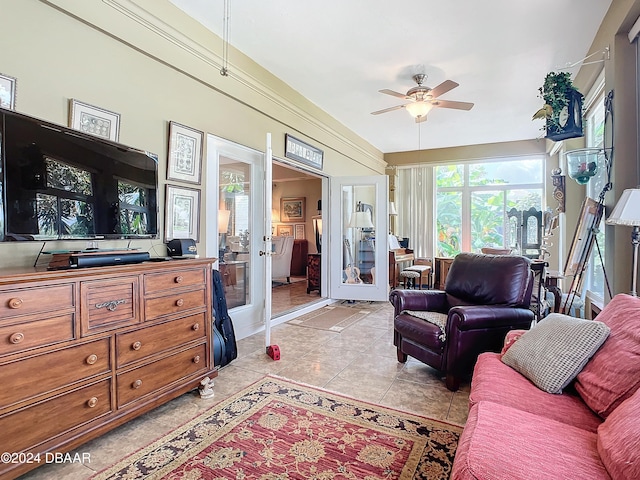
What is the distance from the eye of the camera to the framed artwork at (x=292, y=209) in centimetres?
912

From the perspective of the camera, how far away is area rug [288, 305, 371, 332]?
4.30 m

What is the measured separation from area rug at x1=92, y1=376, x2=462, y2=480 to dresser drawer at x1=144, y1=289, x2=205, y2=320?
668mm

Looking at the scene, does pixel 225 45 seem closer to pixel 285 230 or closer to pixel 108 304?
pixel 108 304

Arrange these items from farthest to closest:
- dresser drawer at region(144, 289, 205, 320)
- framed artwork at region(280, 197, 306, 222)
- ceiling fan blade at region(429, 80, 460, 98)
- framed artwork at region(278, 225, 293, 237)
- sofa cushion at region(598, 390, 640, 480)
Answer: framed artwork at region(278, 225, 293, 237)
framed artwork at region(280, 197, 306, 222)
ceiling fan blade at region(429, 80, 460, 98)
dresser drawer at region(144, 289, 205, 320)
sofa cushion at region(598, 390, 640, 480)

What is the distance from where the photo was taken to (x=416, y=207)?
765cm

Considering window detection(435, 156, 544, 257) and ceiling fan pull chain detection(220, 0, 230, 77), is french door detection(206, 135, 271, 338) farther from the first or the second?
window detection(435, 156, 544, 257)

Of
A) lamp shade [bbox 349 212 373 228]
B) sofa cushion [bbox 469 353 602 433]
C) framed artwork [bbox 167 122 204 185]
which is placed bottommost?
sofa cushion [bbox 469 353 602 433]

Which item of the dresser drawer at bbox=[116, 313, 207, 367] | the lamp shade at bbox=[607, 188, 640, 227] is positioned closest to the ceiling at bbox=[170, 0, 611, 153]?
the lamp shade at bbox=[607, 188, 640, 227]

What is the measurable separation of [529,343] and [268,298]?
2.18 m

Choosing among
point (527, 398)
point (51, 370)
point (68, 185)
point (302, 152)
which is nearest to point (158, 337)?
point (51, 370)

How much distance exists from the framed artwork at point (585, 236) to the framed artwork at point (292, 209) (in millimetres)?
6654

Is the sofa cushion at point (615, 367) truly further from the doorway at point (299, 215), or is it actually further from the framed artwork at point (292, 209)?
the framed artwork at point (292, 209)

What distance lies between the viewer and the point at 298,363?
9.93 feet

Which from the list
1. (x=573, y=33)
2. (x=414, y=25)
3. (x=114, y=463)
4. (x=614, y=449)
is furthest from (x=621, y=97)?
(x=114, y=463)
